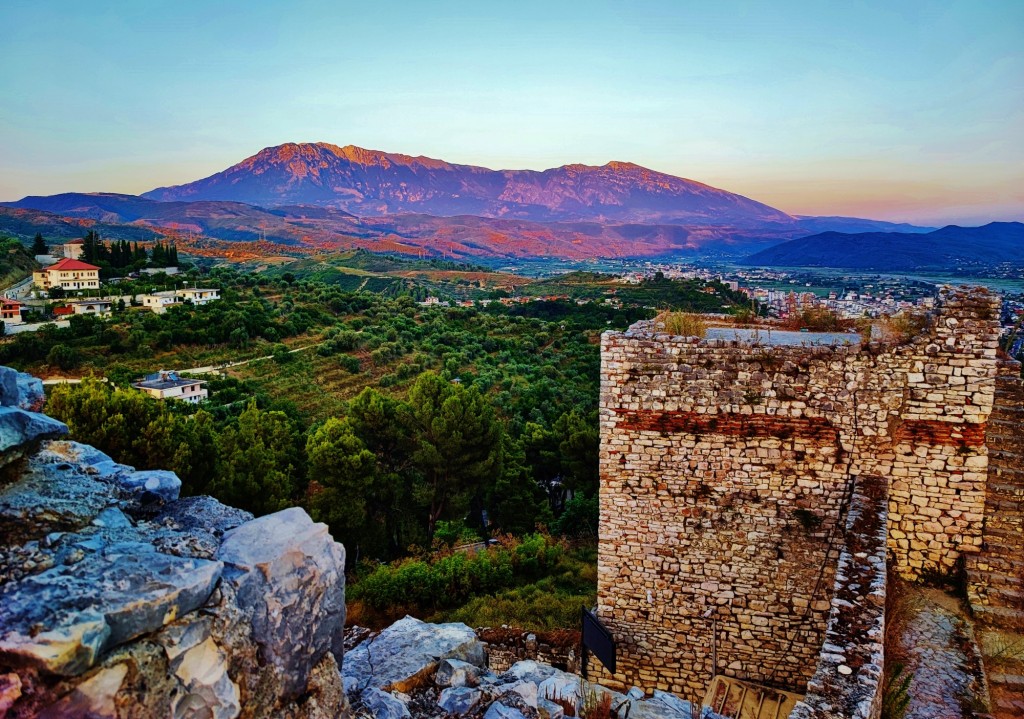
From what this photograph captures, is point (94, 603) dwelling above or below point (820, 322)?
below

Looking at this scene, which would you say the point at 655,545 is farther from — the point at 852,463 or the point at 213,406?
the point at 213,406

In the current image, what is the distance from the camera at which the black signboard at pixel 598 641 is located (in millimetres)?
6785

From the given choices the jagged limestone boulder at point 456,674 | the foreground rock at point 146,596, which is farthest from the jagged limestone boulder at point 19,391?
the jagged limestone boulder at point 456,674

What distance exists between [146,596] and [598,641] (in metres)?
5.54

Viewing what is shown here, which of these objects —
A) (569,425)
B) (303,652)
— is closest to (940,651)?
(303,652)

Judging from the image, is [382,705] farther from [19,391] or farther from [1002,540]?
[1002,540]

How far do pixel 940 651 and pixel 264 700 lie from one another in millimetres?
5498

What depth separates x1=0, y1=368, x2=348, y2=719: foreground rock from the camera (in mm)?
2363

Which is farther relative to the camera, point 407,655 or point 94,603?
point 407,655

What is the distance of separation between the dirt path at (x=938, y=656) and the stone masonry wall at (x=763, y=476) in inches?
18.7

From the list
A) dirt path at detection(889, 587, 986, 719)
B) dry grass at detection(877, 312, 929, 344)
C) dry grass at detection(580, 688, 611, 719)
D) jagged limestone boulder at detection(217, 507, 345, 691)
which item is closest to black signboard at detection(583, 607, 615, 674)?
dry grass at detection(580, 688, 611, 719)

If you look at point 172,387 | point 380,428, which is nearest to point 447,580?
point 380,428

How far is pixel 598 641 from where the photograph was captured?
6.95 m

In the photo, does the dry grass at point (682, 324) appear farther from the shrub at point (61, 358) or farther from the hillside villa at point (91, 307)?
the hillside villa at point (91, 307)
